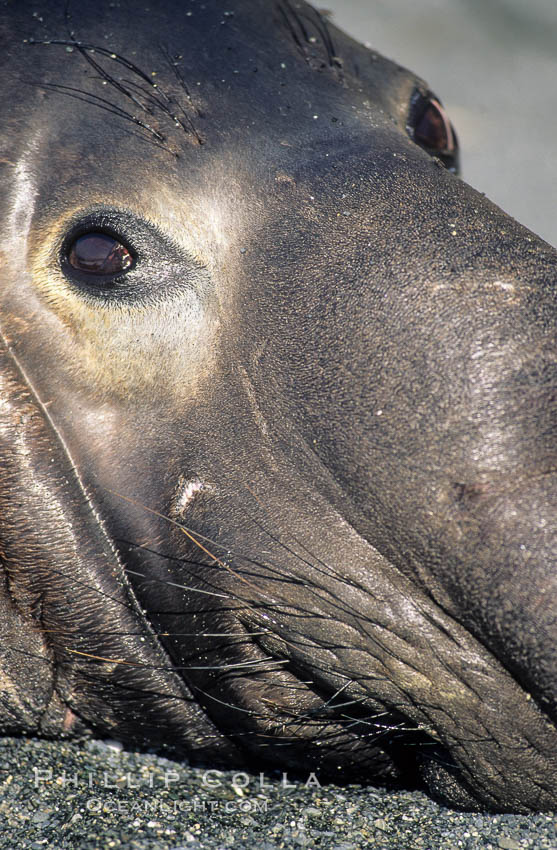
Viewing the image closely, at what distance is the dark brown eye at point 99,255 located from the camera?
7.63 ft

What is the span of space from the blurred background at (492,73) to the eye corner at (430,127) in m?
3.05

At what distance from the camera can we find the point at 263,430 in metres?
2.20

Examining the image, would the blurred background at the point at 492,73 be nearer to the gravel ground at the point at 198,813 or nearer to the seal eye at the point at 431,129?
the seal eye at the point at 431,129

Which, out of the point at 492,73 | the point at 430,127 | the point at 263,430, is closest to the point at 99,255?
the point at 263,430

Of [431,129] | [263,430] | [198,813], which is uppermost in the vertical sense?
[431,129]

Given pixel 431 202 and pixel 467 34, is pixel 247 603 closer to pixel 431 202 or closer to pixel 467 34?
pixel 431 202

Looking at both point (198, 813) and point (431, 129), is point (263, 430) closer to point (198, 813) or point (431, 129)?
point (198, 813)

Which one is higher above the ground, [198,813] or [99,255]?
[99,255]

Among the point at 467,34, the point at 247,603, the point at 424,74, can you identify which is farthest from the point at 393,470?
the point at 467,34

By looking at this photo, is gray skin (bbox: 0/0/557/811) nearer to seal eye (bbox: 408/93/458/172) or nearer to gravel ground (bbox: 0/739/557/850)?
gravel ground (bbox: 0/739/557/850)

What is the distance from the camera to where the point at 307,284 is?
2.22m

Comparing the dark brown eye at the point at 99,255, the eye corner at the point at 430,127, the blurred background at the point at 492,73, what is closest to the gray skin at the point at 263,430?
the dark brown eye at the point at 99,255

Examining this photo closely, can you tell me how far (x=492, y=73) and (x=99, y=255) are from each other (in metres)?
6.37

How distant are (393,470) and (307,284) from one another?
1.74 ft
